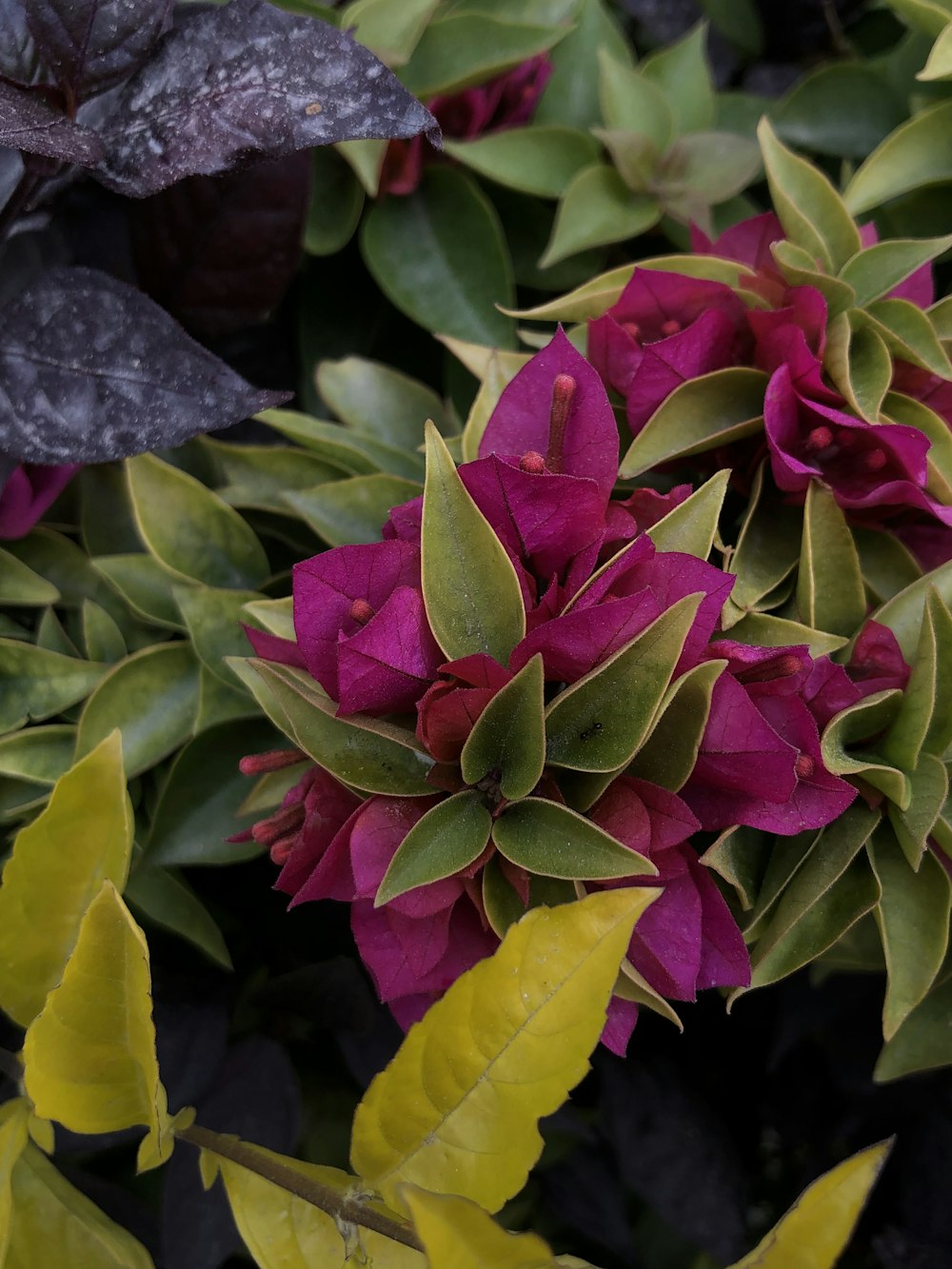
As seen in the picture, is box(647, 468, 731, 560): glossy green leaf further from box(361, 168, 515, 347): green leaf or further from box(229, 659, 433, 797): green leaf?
box(361, 168, 515, 347): green leaf

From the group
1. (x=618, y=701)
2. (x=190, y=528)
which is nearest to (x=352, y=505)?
(x=190, y=528)

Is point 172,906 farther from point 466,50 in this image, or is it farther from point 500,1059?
point 466,50

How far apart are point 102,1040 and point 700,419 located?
31 cm

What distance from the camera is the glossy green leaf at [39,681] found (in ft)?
1.60

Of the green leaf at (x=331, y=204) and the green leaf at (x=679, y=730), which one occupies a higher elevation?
the green leaf at (x=331, y=204)

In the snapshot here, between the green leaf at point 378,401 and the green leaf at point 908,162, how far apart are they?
0.73 feet

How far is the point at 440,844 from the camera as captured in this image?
34 centimetres

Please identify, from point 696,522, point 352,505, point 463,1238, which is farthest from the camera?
point 352,505

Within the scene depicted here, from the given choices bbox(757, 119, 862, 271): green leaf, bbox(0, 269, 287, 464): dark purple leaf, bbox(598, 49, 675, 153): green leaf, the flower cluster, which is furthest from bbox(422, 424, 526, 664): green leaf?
bbox(598, 49, 675, 153): green leaf

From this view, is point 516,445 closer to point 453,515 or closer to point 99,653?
point 453,515

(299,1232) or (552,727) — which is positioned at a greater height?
(552,727)

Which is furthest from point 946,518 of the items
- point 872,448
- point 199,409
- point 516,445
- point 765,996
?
point 765,996

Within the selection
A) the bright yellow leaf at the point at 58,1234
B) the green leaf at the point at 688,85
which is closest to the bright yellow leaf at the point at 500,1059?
the bright yellow leaf at the point at 58,1234

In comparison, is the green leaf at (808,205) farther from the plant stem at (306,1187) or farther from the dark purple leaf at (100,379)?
the plant stem at (306,1187)
